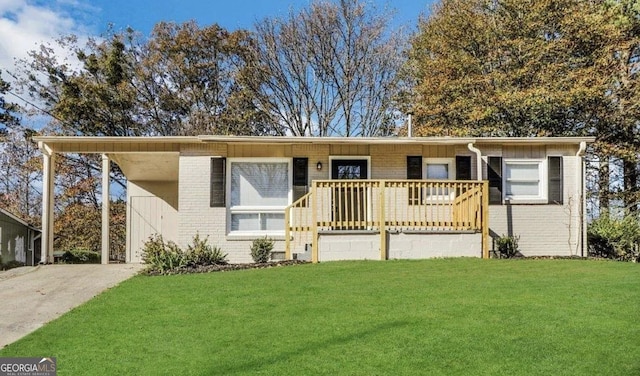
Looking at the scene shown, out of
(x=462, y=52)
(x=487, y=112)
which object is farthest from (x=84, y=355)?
(x=462, y=52)

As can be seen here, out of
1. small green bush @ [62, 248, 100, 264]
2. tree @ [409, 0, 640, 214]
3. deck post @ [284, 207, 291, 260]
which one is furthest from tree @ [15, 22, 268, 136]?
deck post @ [284, 207, 291, 260]

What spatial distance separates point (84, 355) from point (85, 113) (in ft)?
67.2

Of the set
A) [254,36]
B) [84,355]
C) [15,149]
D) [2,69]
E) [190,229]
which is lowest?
[84,355]

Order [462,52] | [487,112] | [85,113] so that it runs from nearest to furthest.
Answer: [487,112] < [462,52] < [85,113]

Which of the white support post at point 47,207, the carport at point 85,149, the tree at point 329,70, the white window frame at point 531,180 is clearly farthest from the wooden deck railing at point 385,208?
the tree at point 329,70

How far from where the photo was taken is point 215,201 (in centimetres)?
1223

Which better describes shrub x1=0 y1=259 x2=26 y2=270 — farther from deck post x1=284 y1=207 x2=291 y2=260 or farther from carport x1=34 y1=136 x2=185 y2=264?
deck post x1=284 y1=207 x2=291 y2=260

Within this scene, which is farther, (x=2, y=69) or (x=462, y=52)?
(x=2, y=69)

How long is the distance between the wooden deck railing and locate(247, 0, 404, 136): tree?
11.5 metres

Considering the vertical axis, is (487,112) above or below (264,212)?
above

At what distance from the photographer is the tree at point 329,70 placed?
75.7ft

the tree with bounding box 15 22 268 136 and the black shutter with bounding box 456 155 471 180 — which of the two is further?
the tree with bounding box 15 22 268 136

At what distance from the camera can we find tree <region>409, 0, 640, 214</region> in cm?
1898

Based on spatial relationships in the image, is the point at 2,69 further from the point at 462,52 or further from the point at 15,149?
the point at 462,52
